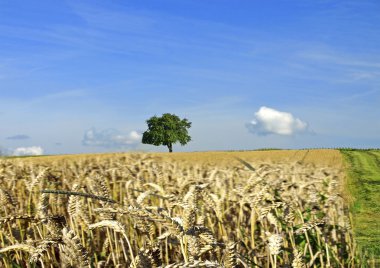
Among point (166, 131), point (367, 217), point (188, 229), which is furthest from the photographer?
point (166, 131)

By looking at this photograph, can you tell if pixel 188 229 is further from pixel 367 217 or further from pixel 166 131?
pixel 166 131

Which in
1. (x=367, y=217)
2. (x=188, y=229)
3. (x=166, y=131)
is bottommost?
(x=367, y=217)

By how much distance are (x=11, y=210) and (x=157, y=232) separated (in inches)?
73.9

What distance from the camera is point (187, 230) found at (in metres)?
2.11

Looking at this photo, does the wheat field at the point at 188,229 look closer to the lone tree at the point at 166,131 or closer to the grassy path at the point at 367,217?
the grassy path at the point at 367,217

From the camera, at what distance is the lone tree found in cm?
7094

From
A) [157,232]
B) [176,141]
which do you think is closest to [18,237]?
[157,232]

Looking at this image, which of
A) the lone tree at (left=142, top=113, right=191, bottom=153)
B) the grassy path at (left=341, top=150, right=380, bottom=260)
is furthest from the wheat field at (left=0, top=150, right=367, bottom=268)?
the lone tree at (left=142, top=113, right=191, bottom=153)

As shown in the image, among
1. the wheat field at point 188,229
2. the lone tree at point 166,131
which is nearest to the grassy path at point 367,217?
the wheat field at point 188,229

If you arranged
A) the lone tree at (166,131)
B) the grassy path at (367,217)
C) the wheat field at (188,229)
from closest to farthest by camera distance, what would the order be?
the wheat field at (188,229), the grassy path at (367,217), the lone tree at (166,131)

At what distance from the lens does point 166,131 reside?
7206 cm

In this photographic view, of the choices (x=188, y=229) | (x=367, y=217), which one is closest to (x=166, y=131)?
(x=367, y=217)

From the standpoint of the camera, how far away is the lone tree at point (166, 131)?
7094cm

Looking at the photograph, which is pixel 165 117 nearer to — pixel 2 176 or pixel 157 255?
pixel 2 176
